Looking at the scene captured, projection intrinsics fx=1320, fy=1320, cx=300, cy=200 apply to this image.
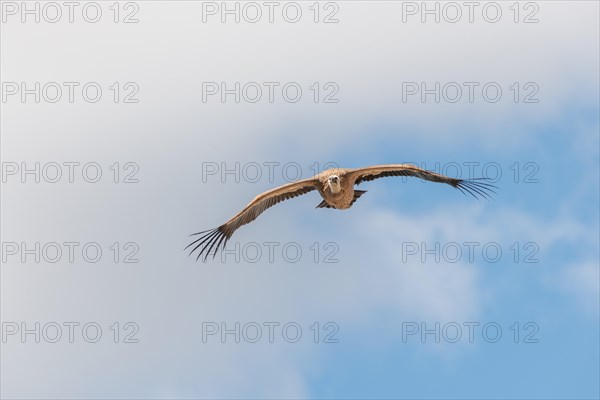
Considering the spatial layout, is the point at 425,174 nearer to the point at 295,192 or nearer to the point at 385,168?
the point at 385,168

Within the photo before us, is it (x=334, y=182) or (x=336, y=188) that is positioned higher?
(x=334, y=182)

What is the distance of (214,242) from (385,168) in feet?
18.1

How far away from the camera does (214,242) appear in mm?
39188

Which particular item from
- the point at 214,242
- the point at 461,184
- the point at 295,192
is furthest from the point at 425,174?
the point at 214,242

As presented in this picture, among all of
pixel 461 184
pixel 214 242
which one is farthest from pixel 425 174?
pixel 214 242

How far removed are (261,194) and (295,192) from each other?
3.87 ft

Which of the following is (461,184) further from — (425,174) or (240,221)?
(240,221)

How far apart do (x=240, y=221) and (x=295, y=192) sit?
6.22 ft

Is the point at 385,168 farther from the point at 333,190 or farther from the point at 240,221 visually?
the point at 240,221

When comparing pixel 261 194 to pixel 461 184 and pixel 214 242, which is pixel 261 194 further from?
→ pixel 461 184

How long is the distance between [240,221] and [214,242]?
1.15 meters

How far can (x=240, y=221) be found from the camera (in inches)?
1567

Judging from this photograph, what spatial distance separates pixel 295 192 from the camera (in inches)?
1578

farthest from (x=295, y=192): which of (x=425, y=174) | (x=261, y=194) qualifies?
(x=425, y=174)
